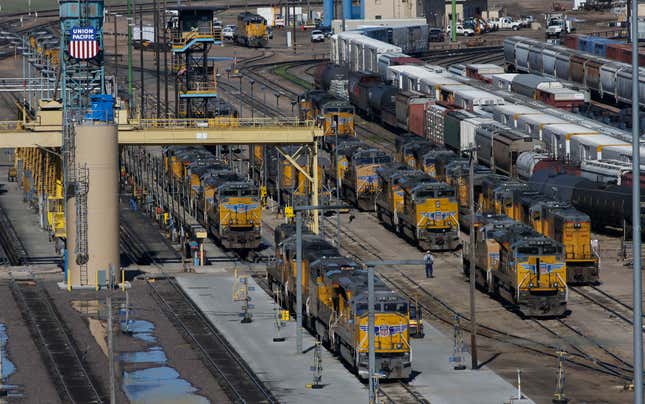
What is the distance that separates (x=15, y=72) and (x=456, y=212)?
100649 millimetres

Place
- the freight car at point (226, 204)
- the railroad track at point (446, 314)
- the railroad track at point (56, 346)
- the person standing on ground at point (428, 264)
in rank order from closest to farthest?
the person standing on ground at point (428, 264), the railroad track at point (56, 346), the railroad track at point (446, 314), the freight car at point (226, 204)

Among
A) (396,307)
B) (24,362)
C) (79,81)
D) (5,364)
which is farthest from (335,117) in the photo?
(396,307)

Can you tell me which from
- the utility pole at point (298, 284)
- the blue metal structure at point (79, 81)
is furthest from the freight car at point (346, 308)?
the blue metal structure at point (79, 81)

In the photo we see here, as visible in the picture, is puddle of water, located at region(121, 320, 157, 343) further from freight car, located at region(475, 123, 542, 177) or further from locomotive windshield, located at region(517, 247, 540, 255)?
freight car, located at region(475, 123, 542, 177)

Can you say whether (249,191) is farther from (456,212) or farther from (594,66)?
(594,66)

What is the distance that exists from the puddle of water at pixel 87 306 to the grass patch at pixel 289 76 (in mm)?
87702

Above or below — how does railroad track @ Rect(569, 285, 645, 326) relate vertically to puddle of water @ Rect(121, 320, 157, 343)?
below

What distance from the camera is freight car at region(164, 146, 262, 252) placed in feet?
297

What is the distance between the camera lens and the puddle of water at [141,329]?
70438mm

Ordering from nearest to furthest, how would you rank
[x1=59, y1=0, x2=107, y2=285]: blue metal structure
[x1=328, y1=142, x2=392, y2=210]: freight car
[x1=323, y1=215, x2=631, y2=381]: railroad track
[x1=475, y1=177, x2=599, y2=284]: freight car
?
[x1=323, y1=215, x2=631, y2=381]: railroad track
[x1=475, y1=177, x2=599, y2=284]: freight car
[x1=59, y1=0, x2=107, y2=285]: blue metal structure
[x1=328, y1=142, x2=392, y2=210]: freight car

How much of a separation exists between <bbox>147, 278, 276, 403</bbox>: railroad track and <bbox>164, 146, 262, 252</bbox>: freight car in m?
6.52

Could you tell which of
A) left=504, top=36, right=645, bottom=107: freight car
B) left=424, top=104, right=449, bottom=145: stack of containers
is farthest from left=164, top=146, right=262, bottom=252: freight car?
left=504, top=36, right=645, bottom=107: freight car

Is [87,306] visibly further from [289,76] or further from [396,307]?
[289,76]

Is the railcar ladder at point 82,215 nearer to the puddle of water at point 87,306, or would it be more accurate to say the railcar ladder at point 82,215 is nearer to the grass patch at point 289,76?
the puddle of water at point 87,306
